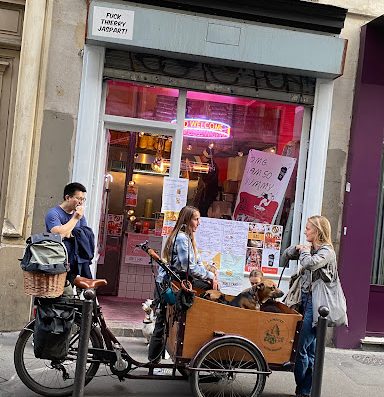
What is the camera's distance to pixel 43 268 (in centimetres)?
451

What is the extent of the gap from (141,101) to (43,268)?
3.76 meters

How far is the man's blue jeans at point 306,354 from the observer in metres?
5.35

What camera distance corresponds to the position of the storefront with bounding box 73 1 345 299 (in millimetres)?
7281

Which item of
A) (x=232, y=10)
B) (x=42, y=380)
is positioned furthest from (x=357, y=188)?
(x=42, y=380)

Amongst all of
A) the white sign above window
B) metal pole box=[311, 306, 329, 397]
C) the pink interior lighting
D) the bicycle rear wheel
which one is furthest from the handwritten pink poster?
the bicycle rear wheel

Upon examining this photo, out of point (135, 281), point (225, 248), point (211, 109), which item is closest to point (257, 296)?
point (225, 248)

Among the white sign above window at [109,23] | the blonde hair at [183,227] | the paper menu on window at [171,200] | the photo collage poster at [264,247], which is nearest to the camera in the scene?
the blonde hair at [183,227]

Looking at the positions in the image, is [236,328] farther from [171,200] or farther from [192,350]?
[171,200]

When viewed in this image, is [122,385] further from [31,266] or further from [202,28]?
→ [202,28]

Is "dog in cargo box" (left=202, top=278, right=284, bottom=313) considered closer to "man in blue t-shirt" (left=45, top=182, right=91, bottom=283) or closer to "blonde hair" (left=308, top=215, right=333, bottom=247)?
"blonde hair" (left=308, top=215, right=333, bottom=247)

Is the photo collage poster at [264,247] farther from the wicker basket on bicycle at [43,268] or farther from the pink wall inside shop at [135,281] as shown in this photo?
the wicker basket on bicycle at [43,268]

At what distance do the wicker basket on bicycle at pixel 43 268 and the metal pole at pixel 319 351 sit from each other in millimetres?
2078

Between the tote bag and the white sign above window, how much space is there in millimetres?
3781

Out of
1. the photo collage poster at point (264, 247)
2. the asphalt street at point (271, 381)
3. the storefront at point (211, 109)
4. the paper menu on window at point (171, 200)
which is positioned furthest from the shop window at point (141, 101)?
the asphalt street at point (271, 381)
